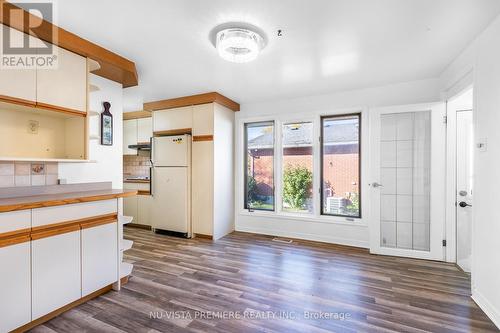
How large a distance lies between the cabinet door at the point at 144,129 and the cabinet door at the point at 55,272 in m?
3.17

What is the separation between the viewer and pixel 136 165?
5.37m

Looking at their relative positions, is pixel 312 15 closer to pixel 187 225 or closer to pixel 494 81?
pixel 494 81

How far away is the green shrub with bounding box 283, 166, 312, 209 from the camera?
4176mm

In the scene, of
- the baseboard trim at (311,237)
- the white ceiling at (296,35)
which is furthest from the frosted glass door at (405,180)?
the white ceiling at (296,35)

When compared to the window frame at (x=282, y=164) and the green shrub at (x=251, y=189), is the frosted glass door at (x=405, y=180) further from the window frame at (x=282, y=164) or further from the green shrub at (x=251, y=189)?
the green shrub at (x=251, y=189)

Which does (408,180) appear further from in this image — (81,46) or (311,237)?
(81,46)

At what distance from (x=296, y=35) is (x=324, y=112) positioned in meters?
1.93

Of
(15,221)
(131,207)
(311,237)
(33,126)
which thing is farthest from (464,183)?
(131,207)

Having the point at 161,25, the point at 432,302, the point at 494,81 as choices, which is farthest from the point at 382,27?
the point at 432,302

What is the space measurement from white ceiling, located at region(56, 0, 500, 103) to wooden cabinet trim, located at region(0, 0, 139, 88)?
76 mm

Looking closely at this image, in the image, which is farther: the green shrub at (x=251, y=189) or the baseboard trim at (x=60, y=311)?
the green shrub at (x=251, y=189)

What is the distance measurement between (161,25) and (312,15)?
4.11 ft

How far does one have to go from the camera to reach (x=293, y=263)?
3059 millimetres

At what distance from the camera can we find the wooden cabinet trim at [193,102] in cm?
390
